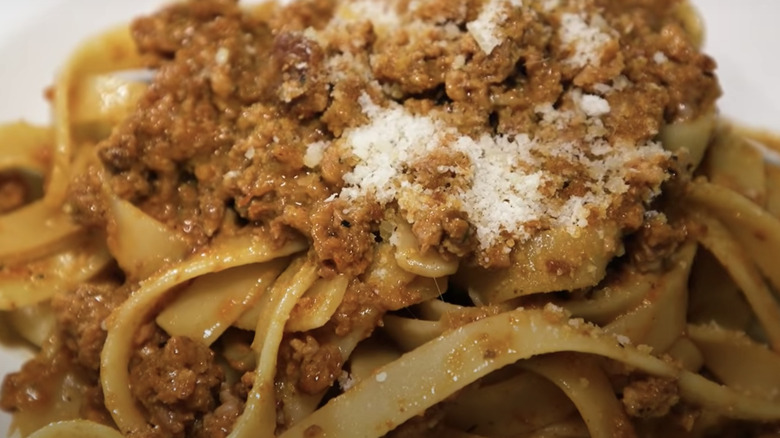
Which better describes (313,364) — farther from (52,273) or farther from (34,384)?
(52,273)

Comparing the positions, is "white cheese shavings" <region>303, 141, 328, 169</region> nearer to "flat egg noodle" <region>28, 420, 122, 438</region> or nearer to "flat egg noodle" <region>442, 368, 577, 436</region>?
"flat egg noodle" <region>442, 368, 577, 436</region>

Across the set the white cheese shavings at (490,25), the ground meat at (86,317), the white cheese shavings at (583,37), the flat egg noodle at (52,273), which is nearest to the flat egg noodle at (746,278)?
the white cheese shavings at (583,37)

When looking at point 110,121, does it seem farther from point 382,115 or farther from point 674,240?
point 674,240

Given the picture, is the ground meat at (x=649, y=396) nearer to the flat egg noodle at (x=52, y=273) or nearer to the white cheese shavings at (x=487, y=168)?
the white cheese shavings at (x=487, y=168)

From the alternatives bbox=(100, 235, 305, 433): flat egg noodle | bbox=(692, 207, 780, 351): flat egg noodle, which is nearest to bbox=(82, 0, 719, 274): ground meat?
bbox=(100, 235, 305, 433): flat egg noodle

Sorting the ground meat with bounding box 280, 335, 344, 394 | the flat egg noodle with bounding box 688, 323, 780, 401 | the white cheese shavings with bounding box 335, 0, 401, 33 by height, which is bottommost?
the flat egg noodle with bounding box 688, 323, 780, 401

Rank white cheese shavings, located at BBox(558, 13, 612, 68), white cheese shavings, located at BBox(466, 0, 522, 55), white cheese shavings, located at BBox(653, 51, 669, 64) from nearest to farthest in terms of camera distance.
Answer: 1. white cheese shavings, located at BBox(466, 0, 522, 55)
2. white cheese shavings, located at BBox(558, 13, 612, 68)
3. white cheese shavings, located at BBox(653, 51, 669, 64)

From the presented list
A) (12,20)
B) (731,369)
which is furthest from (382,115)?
(12,20)

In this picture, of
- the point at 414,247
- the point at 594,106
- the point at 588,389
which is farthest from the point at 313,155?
the point at 588,389
